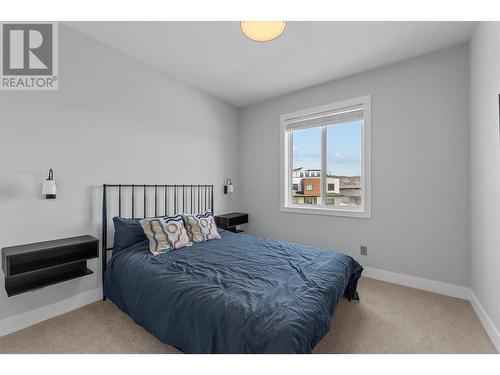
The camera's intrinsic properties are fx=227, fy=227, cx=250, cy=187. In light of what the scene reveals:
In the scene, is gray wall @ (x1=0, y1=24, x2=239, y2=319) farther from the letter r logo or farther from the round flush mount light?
the round flush mount light

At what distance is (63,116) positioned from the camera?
7.16 feet

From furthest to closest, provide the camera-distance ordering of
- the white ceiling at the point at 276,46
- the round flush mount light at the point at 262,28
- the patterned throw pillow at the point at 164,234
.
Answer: the patterned throw pillow at the point at 164,234, the white ceiling at the point at 276,46, the round flush mount light at the point at 262,28

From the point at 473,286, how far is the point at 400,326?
1067 millimetres

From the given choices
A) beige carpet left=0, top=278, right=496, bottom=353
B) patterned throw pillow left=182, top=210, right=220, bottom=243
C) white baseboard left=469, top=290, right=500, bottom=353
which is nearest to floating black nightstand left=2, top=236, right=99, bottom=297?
beige carpet left=0, top=278, right=496, bottom=353

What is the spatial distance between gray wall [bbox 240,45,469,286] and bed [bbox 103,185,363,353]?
89 centimetres

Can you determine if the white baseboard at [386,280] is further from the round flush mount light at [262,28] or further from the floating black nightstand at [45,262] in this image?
the round flush mount light at [262,28]

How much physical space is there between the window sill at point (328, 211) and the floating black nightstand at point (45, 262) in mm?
2639

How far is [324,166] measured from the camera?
3.50 metres

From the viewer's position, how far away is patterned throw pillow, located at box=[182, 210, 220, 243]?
2680 millimetres

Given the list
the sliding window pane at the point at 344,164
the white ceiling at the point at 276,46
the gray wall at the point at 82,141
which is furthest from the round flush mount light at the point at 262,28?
the sliding window pane at the point at 344,164

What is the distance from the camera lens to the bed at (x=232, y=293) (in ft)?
4.03
